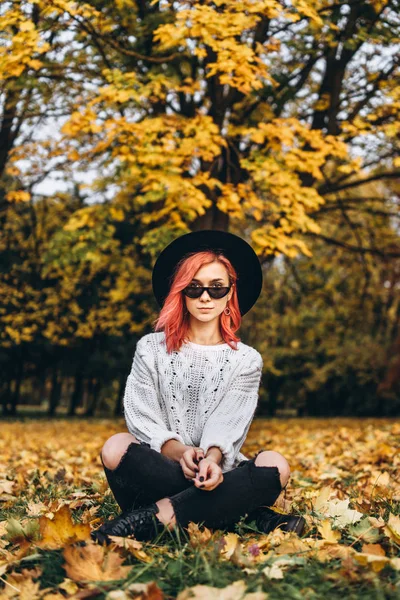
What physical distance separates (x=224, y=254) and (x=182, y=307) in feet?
1.15

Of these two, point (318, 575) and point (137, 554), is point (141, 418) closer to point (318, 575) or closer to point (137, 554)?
point (137, 554)

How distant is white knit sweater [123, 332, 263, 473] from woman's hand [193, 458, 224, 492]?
29cm

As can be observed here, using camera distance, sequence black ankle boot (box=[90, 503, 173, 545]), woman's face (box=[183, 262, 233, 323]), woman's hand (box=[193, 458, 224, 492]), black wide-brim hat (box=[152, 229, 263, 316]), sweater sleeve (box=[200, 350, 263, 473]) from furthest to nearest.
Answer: black wide-brim hat (box=[152, 229, 263, 316]), woman's face (box=[183, 262, 233, 323]), sweater sleeve (box=[200, 350, 263, 473]), woman's hand (box=[193, 458, 224, 492]), black ankle boot (box=[90, 503, 173, 545])

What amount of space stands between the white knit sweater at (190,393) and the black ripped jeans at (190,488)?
0.19m

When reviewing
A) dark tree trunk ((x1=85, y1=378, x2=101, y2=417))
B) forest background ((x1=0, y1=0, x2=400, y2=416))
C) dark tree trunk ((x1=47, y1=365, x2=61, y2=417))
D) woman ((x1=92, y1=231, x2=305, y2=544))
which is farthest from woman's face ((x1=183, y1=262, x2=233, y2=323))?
dark tree trunk ((x1=85, y1=378, x2=101, y2=417))

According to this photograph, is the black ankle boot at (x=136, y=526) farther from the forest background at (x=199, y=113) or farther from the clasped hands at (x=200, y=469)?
the forest background at (x=199, y=113)

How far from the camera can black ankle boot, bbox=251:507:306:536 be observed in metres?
2.54

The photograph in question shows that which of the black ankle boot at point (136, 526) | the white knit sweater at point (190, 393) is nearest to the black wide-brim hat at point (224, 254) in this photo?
the white knit sweater at point (190, 393)

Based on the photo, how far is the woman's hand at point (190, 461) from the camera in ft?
8.28

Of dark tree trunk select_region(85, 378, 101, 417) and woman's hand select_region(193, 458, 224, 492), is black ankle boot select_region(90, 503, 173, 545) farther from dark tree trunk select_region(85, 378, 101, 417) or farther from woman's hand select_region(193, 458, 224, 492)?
dark tree trunk select_region(85, 378, 101, 417)

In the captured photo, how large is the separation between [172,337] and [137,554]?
1143 millimetres

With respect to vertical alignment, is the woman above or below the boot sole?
above

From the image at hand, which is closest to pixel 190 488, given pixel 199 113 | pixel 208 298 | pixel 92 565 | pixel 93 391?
pixel 92 565

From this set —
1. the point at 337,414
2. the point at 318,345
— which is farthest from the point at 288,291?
the point at 337,414
